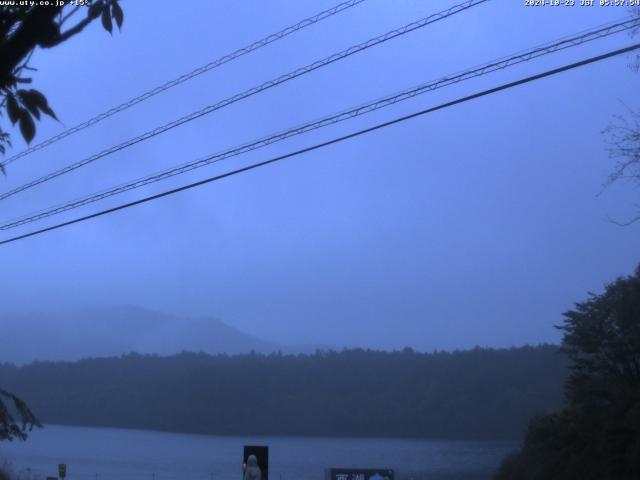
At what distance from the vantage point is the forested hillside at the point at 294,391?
56.8m

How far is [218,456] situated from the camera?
47.6 metres

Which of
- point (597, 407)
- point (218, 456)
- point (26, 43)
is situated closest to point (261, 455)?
point (26, 43)

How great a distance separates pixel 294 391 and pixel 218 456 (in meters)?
19.9

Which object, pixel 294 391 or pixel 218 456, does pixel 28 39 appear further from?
pixel 294 391

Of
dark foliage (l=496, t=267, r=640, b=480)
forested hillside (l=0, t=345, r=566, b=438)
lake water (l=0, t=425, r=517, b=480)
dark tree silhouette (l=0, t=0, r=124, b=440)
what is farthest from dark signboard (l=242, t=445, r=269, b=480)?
forested hillside (l=0, t=345, r=566, b=438)

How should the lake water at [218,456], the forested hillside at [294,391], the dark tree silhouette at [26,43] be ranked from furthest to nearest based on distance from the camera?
the forested hillside at [294,391], the lake water at [218,456], the dark tree silhouette at [26,43]

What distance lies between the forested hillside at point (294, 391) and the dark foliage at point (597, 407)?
20968mm

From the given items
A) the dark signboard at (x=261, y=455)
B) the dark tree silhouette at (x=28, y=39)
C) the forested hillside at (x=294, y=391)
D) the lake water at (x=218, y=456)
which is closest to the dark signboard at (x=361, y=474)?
the dark signboard at (x=261, y=455)

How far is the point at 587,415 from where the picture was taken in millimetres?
30062

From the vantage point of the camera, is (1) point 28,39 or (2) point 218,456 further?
(2) point 218,456

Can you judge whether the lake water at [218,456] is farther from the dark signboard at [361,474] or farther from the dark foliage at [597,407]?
the dark signboard at [361,474]

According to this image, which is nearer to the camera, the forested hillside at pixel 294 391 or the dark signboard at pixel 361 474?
the dark signboard at pixel 361 474

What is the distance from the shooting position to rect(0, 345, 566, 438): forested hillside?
186 feet

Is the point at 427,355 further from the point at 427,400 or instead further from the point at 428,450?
the point at 428,450
